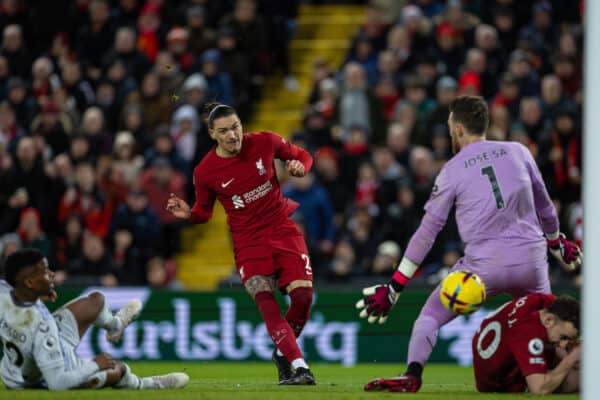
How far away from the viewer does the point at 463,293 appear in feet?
28.8

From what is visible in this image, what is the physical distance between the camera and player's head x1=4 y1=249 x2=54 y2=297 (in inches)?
349

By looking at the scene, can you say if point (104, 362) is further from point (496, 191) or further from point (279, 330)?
point (496, 191)

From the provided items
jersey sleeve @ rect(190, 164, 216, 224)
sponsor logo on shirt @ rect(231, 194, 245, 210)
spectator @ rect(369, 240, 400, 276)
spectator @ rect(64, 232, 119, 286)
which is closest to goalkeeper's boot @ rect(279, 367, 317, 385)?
sponsor logo on shirt @ rect(231, 194, 245, 210)

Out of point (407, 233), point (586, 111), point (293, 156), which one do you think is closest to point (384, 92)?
point (407, 233)

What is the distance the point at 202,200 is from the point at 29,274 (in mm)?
1946

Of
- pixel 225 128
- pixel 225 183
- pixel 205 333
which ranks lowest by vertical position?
pixel 205 333

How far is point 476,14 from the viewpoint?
18.2m

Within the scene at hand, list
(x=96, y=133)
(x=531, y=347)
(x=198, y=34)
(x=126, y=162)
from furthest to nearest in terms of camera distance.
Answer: (x=198, y=34) → (x=96, y=133) → (x=126, y=162) → (x=531, y=347)

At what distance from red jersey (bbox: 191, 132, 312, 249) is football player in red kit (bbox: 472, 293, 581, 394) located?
2.10m

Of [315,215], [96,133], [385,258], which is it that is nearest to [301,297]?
[385,258]

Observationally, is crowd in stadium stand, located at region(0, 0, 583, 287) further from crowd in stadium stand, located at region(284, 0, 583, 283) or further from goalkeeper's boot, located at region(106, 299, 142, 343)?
goalkeeper's boot, located at region(106, 299, 142, 343)

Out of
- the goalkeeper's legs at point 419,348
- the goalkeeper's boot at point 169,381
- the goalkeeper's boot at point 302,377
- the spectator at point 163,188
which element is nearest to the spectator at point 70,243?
the spectator at point 163,188

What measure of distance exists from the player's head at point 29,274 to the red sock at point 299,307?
213cm

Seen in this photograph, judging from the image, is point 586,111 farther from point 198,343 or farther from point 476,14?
point 476,14
